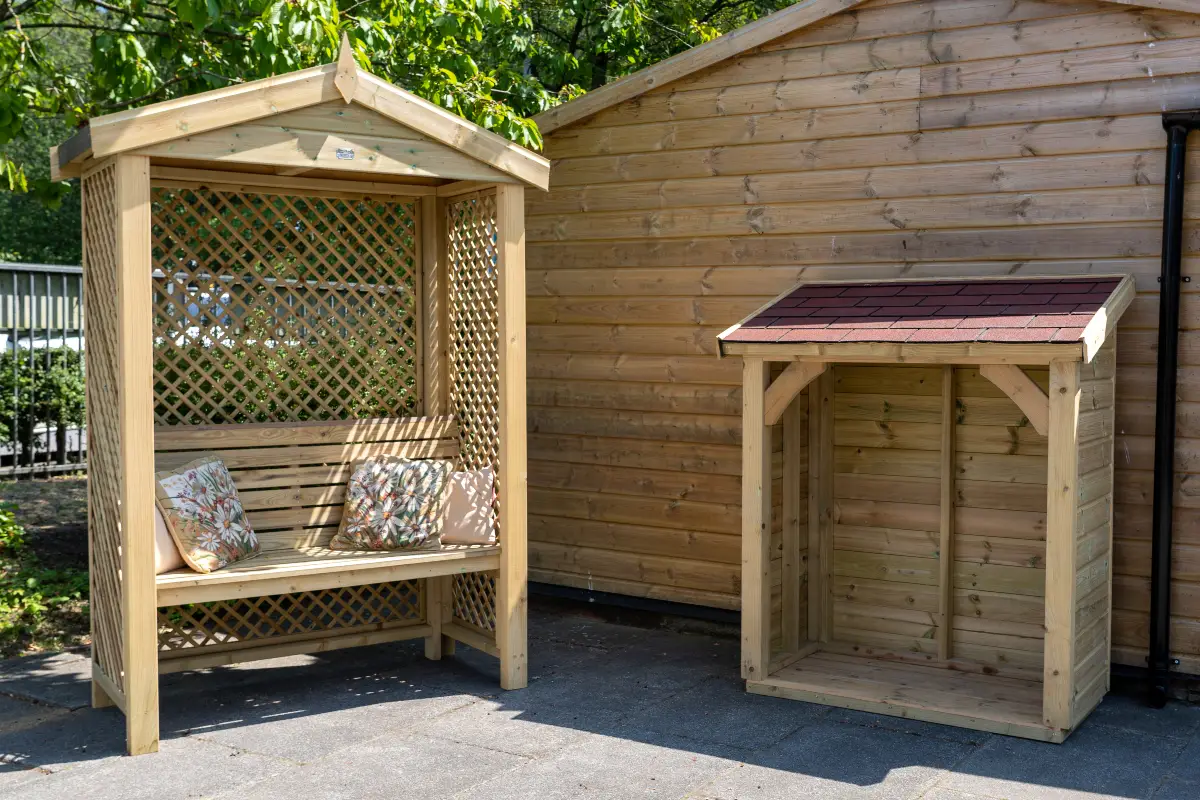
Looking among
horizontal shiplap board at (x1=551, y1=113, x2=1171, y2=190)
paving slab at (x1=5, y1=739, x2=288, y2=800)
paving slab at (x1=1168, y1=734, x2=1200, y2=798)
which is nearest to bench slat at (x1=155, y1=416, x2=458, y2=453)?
paving slab at (x1=5, y1=739, x2=288, y2=800)

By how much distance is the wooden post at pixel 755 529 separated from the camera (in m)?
4.99

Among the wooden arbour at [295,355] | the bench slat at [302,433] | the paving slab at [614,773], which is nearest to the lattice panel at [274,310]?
the wooden arbour at [295,355]

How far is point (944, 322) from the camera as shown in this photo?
454 centimetres

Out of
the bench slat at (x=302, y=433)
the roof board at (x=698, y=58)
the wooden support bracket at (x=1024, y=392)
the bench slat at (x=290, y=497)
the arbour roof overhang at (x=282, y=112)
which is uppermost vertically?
the roof board at (x=698, y=58)

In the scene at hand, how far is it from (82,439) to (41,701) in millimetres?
5655

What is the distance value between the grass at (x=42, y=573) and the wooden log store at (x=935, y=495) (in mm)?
3455

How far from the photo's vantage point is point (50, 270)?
9789mm

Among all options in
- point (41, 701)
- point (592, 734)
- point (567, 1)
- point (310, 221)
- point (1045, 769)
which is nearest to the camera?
point (1045, 769)

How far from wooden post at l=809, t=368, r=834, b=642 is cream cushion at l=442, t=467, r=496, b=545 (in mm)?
1519

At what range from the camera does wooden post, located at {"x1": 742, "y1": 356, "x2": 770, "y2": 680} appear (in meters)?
4.99

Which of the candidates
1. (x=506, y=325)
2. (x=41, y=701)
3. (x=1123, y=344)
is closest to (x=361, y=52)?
(x=506, y=325)

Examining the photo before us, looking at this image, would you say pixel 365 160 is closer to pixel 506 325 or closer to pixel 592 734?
pixel 506 325

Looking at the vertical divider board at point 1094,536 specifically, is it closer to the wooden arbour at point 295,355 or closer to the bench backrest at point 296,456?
the wooden arbour at point 295,355

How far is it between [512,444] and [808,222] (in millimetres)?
1802
